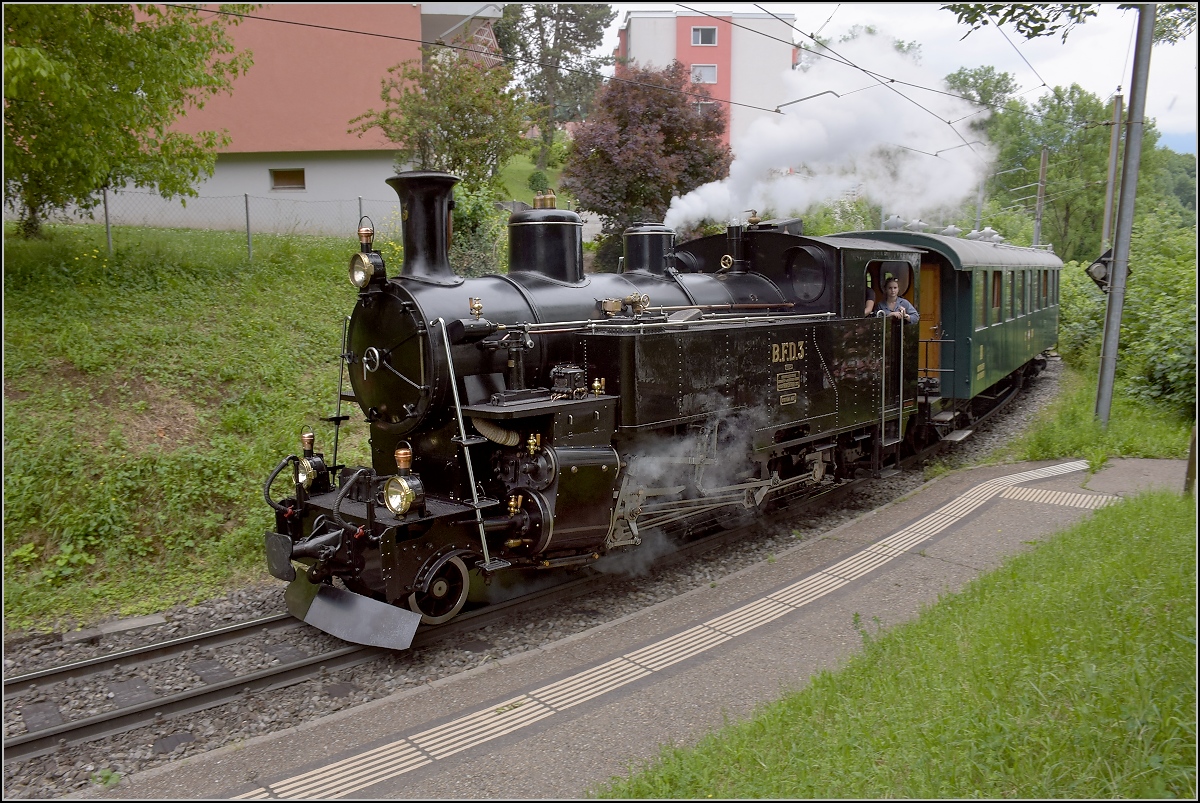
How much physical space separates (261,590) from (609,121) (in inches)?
492

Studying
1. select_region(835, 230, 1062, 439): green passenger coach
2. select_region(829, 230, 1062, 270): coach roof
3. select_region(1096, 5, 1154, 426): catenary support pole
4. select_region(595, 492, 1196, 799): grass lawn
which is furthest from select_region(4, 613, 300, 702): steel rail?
select_region(1096, 5, 1154, 426): catenary support pole

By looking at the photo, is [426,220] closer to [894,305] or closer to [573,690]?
[573,690]

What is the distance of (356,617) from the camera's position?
5.47 m

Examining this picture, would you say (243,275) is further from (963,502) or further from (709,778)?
(709,778)

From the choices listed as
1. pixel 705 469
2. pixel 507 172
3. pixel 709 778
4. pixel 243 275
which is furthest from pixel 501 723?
pixel 507 172

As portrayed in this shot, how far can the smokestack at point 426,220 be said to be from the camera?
6.01m

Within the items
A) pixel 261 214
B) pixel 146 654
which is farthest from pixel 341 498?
pixel 261 214

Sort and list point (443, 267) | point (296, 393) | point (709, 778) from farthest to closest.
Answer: point (296, 393) < point (443, 267) < point (709, 778)

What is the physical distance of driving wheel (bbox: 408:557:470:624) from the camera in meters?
5.68

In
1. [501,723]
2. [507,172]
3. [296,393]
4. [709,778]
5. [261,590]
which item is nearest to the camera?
[709,778]

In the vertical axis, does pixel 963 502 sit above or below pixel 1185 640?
below

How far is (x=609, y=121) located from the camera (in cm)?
1672

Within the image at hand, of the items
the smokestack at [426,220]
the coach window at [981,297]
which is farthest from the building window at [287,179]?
the coach window at [981,297]

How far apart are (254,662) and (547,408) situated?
8.64ft
